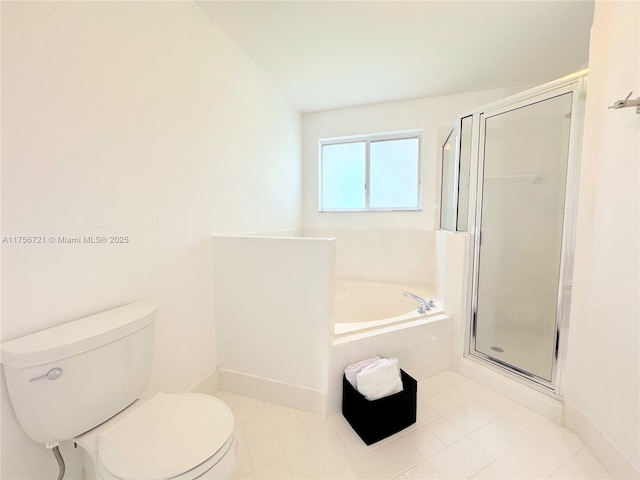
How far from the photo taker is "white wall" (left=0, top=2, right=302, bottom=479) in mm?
844

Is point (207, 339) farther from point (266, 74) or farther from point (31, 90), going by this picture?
point (266, 74)

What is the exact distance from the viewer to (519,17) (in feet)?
5.04

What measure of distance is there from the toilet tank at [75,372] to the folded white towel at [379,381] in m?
1.01

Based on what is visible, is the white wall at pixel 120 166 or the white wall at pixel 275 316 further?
the white wall at pixel 275 316

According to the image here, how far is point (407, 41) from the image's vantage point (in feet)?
5.70

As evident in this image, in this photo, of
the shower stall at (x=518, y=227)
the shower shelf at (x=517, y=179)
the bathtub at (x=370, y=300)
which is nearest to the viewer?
the shower stall at (x=518, y=227)

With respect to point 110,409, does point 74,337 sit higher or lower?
higher

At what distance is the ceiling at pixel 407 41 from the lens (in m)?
1.48

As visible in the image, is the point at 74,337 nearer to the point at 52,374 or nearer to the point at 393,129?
the point at 52,374

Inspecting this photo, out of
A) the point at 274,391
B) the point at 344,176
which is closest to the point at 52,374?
the point at 274,391

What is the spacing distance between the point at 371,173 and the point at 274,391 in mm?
2266

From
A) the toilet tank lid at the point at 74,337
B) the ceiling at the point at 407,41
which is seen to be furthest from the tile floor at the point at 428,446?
the ceiling at the point at 407,41

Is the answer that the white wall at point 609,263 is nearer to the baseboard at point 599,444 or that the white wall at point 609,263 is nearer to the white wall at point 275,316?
the baseboard at point 599,444

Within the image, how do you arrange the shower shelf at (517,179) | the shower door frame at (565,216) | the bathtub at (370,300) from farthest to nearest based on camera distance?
1. the bathtub at (370,300)
2. the shower shelf at (517,179)
3. the shower door frame at (565,216)
